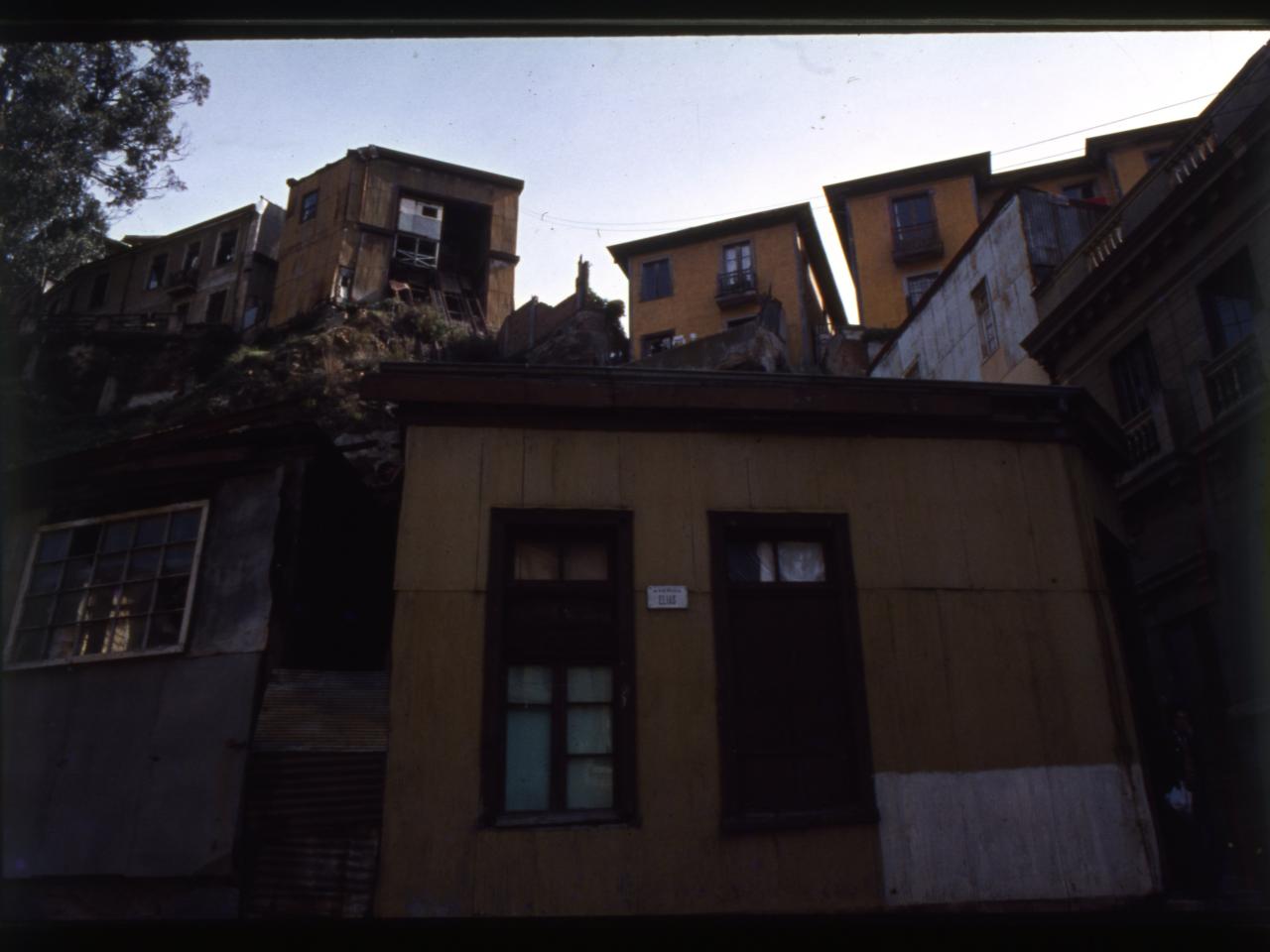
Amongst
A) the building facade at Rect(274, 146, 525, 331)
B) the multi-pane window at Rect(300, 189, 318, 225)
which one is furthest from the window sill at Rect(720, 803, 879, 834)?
the multi-pane window at Rect(300, 189, 318, 225)

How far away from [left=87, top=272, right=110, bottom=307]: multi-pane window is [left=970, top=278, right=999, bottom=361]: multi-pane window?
4096 cm

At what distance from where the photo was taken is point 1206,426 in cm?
1455

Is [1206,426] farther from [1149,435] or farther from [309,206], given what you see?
[309,206]

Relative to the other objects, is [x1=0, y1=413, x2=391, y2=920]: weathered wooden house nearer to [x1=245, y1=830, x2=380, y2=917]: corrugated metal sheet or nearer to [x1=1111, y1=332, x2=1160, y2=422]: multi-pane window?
[x1=245, y1=830, x2=380, y2=917]: corrugated metal sheet

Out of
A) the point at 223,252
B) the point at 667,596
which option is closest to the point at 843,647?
the point at 667,596

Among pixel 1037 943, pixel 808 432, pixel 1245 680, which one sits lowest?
pixel 1037 943

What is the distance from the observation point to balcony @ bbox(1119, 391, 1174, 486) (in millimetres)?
15461

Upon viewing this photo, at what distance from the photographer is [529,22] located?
138 centimetres

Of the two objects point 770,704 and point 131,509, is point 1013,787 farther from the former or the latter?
point 131,509

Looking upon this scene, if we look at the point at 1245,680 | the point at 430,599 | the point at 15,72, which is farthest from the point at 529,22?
the point at 15,72

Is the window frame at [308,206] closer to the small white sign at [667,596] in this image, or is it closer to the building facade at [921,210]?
the building facade at [921,210]

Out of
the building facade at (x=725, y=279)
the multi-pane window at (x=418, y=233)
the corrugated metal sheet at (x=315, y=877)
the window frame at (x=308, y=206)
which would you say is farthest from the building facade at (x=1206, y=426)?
the window frame at (x=308, y=206)

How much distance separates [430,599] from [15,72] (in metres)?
30.7

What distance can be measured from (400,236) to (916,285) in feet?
67.0
